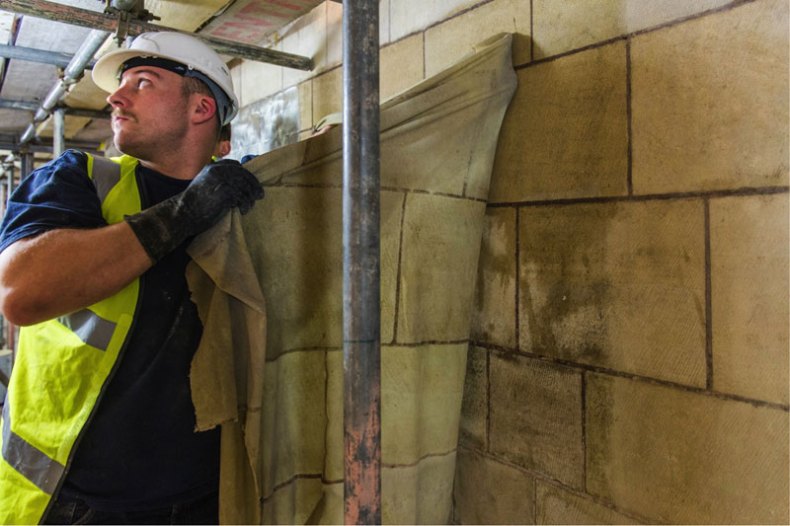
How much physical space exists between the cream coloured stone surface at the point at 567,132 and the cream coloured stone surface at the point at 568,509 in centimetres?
90

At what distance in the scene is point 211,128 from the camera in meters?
1.75

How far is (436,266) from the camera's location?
66.3 inches

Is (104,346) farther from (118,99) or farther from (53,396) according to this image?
(118,99)

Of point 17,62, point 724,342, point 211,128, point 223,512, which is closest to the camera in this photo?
point 724,342

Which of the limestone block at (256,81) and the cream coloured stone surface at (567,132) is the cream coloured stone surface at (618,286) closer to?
the cream coloured stone surface at (567,132)

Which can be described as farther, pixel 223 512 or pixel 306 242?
pixel 306 242

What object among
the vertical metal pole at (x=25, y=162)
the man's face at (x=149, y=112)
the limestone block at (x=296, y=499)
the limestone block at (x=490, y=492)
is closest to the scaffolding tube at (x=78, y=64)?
the man's face at (x=149, y=112)

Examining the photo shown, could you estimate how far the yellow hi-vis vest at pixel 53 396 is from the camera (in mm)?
1319

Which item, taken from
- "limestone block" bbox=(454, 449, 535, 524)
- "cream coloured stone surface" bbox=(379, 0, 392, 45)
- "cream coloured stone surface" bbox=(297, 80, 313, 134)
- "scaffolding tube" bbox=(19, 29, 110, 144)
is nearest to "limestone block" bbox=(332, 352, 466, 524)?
"limestone block" bbox=(454, 449, 535, 524)

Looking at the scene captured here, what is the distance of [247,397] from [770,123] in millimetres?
1429

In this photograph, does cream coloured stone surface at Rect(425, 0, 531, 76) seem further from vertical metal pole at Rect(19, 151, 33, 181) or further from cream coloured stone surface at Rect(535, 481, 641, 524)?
vertical metal pole at Rect(19, 151, 33, 181)

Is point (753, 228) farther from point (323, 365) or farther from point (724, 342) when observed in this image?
point (323, 365)

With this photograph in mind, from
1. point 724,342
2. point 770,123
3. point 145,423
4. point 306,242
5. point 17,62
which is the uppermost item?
point 17,62

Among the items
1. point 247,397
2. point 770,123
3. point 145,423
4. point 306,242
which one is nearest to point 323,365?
point 247,397
